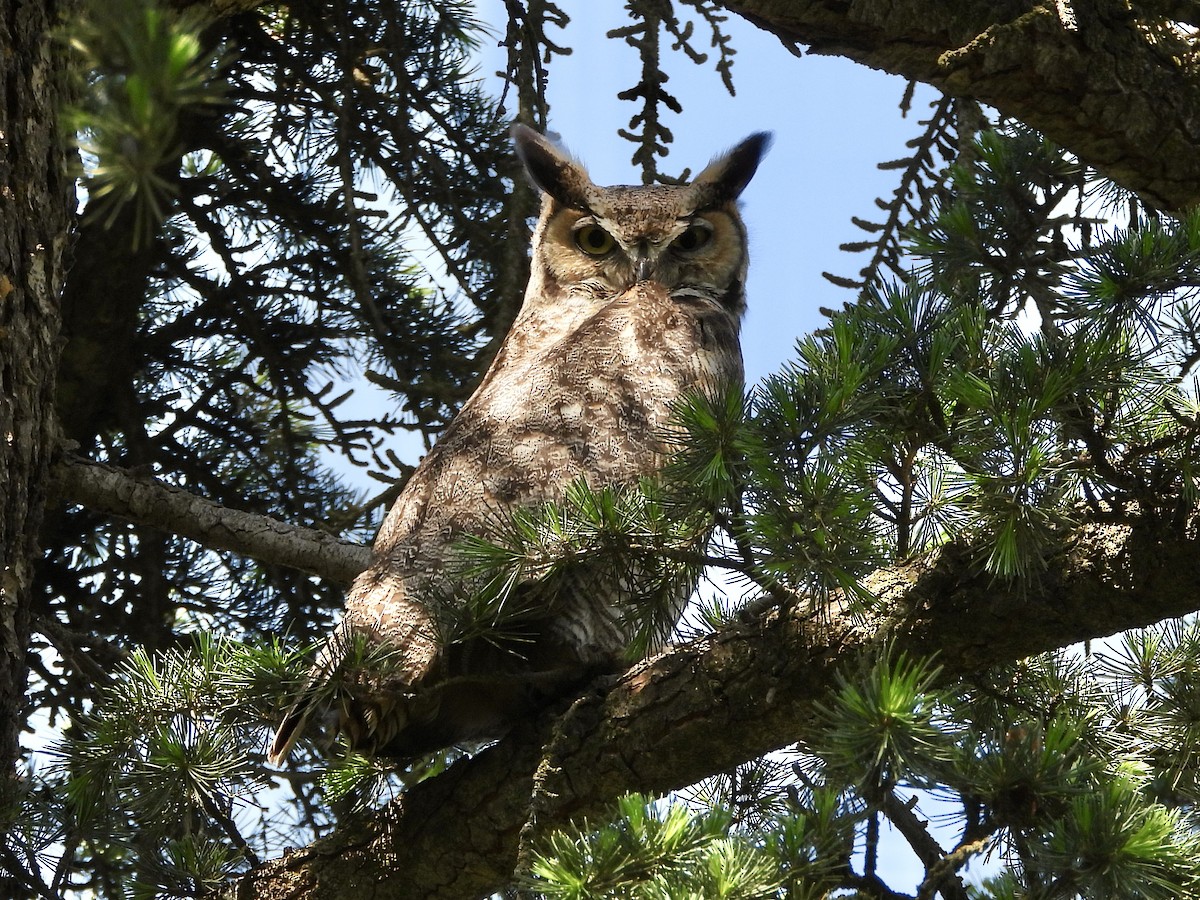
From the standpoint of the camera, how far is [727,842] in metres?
1.11

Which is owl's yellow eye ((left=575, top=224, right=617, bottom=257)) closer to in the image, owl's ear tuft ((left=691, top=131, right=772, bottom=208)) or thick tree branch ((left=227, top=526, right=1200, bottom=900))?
Result: owl's ear tuft ((left=691, top=131, right=772, bottom=208))

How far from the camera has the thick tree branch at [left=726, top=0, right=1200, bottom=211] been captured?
6.92ft

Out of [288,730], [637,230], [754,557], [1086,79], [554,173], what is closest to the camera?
[754,557]

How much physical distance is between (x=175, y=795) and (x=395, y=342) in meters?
1.54

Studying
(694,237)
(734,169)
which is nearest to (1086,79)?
(694,237)

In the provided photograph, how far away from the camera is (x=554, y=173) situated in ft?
9.99

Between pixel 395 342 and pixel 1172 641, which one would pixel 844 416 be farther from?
pixel 395 342

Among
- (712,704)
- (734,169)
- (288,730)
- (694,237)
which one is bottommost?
(712,704)

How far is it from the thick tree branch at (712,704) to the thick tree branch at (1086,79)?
942mm

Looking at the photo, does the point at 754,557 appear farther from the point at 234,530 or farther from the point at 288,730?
the point at 234,530

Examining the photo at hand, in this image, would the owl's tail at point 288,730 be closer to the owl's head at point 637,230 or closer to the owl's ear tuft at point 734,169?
the owl's head at point 637,230

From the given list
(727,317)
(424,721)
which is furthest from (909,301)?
(727,317)

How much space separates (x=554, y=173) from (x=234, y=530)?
4.01ft

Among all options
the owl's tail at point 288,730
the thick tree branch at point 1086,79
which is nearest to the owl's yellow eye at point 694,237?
the thick tree branch at point 1086,79
